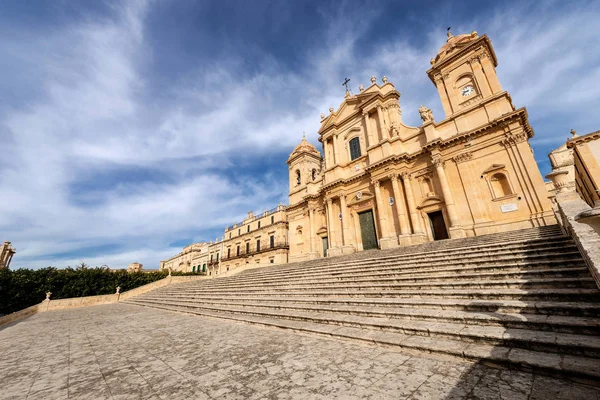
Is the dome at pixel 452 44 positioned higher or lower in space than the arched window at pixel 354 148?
higher

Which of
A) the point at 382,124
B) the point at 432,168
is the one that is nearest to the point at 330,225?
the point at 432,168

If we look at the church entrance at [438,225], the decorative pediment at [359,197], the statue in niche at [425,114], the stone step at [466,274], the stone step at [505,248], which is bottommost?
the stone step at [466,274]

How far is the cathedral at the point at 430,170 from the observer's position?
1273 cm

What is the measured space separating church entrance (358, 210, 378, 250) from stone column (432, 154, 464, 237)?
5170mm

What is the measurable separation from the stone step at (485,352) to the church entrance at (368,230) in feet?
43.4

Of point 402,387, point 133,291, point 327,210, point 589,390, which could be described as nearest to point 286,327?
point 402,387

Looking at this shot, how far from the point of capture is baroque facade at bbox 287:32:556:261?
12.7 metres

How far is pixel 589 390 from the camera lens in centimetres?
245

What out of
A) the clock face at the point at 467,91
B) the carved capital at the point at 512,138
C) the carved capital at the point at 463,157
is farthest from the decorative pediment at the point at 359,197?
the clock face at the point at 467,91

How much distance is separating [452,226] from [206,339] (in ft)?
45.3

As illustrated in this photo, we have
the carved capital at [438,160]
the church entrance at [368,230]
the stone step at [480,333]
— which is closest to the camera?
the stone step at [480,333]

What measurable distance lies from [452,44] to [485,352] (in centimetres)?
2091

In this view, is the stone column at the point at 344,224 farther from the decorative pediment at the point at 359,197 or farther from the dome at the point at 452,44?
the dome at the point at 452,44

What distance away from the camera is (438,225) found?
15.1 meters
